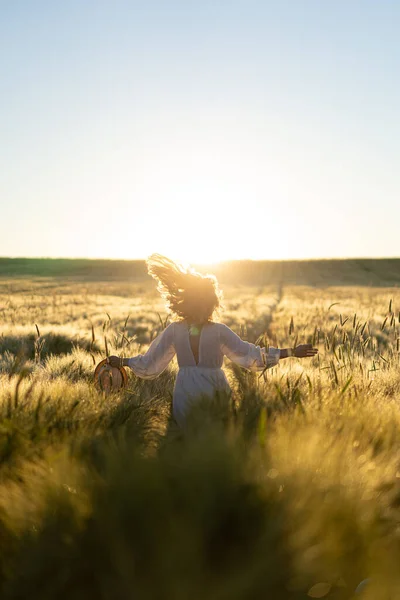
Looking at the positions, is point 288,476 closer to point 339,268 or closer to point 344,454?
point 344,454

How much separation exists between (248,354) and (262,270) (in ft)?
→ 304

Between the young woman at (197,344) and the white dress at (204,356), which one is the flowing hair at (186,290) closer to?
the young woman at (197,344)

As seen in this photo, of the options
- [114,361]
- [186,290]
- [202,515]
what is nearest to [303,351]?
[186,290]

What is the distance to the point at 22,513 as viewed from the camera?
225cm

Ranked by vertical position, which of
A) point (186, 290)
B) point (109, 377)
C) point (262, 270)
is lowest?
point (109, 377)

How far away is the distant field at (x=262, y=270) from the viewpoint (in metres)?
88.2

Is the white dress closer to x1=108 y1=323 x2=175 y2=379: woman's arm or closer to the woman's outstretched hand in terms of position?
x1=108 y1=323 x2=175 y2=379: woman's arm

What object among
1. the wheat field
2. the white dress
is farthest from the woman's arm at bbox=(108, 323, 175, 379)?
the wheat field

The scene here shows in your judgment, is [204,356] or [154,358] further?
[154,358]

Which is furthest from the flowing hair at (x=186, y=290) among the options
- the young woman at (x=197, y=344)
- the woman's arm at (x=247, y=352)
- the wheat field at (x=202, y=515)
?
the wheat field at (x=202, y=515)

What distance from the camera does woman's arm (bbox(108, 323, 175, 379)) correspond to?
485cm

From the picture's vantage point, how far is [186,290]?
186 inches

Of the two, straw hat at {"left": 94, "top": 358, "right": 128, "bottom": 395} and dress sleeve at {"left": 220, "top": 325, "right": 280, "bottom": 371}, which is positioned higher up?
dress sleeve at {"left": 220, "top": 325, "right": 280, "bottom": 371}

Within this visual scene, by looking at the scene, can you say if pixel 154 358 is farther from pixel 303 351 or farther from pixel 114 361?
pixel 303 351
